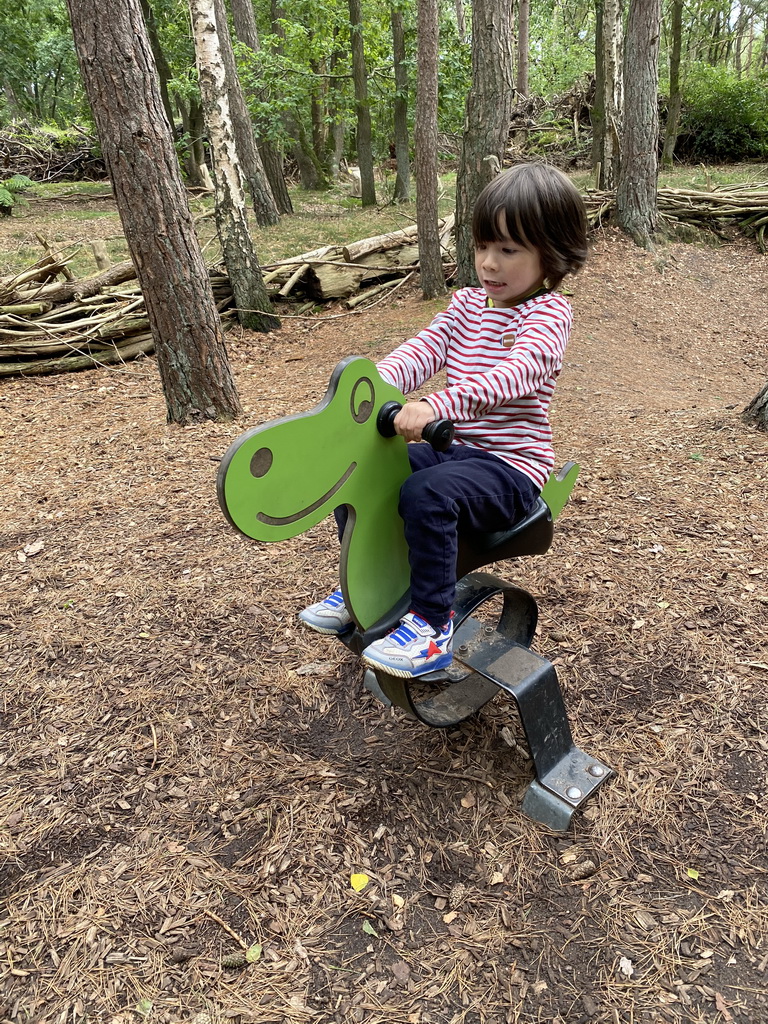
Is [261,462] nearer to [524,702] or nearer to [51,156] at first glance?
[524,702]

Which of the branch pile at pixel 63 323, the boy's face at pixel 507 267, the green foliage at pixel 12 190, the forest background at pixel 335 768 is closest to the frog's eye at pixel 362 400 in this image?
the boy's face at pixel 507 267

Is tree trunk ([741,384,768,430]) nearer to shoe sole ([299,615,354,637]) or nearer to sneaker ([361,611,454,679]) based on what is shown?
sneaker ([361,611,454,679])

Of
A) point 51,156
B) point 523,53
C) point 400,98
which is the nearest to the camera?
point 400,98

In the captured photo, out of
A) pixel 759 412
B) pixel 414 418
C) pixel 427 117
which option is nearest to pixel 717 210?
pixel 427 117

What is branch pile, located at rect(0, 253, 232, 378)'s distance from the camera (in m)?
6.41

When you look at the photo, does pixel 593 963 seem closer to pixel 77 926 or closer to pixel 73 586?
pixel 77 926

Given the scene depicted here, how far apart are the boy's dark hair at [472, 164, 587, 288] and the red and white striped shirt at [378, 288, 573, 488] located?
0.46 ft

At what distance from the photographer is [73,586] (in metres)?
3.09

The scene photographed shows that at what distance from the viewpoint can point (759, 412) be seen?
12.9ft

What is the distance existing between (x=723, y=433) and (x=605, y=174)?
797cm

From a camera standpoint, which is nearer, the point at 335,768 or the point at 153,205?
the point at 335,768

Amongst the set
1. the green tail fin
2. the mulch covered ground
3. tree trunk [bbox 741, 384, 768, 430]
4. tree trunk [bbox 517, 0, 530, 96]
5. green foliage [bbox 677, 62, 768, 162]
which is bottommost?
the mulch covered ground

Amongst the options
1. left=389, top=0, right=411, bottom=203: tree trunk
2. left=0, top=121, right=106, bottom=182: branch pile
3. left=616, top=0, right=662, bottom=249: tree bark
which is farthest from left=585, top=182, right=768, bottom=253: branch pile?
left=0, top=121, right=106, bottom=182: branch pile

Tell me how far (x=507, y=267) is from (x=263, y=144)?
12789 millimetres
